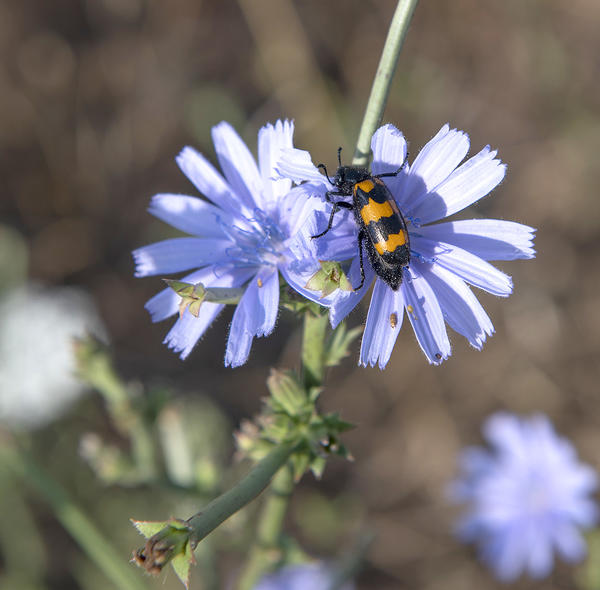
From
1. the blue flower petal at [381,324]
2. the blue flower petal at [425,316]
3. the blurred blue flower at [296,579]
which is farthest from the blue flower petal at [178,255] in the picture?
the blurred blue flower at [296,579]

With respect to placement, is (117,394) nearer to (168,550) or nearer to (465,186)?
(168,550)

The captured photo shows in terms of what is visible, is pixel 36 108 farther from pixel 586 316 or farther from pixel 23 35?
pixel 586 316

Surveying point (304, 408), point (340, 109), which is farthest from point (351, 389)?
point (304, 408)

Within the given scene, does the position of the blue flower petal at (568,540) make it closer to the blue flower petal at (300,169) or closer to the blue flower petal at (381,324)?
the blue flower petal at (381,324)

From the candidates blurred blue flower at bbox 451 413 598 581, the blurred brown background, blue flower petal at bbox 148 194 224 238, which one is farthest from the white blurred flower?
blurred blue flower at bbox 451 413 598 581

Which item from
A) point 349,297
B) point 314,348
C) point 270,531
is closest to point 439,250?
point 349,297
